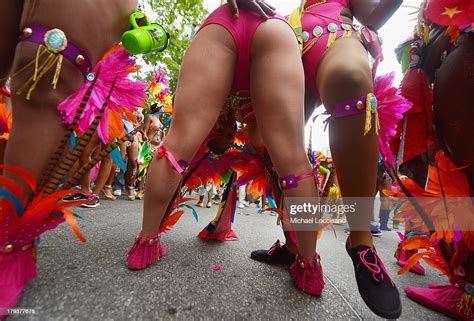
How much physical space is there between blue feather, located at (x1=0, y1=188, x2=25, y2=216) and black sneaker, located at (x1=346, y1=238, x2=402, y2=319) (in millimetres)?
906

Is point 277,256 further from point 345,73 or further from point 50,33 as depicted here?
point 50,33

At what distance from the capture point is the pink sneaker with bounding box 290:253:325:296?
82 cm

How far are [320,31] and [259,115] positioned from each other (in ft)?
1.50

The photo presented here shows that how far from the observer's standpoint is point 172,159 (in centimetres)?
81

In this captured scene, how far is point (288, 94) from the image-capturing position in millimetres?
854

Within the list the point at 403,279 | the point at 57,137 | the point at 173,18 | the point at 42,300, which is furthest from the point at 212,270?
the point at 173,18

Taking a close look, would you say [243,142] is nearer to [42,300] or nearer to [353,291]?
[353,291]

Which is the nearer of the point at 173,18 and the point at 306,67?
the point at 306,67

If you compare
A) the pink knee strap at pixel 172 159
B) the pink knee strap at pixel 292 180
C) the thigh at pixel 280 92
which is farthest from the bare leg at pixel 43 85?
the pink knee strap at pixel 292 180

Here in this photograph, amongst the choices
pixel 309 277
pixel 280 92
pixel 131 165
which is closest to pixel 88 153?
pixel 131 165

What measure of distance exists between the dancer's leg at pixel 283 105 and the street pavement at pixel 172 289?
0.60 ft

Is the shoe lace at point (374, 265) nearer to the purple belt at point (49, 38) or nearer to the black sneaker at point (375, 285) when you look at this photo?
the black sneaker at point (375, 285)

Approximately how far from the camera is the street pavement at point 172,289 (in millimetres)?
573

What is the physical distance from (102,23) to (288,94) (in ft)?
1.88
